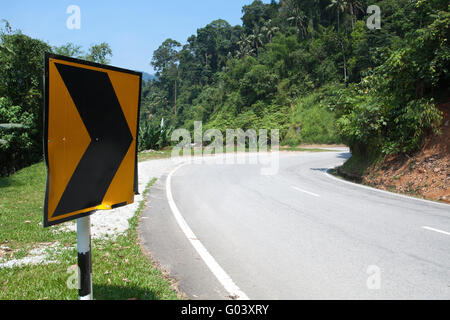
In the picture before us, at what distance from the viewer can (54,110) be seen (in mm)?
2229

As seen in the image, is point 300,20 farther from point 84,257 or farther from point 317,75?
point 84,257

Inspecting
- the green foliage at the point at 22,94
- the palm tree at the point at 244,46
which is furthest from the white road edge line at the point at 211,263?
the palm tree at the point at 244,46

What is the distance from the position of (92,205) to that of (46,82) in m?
0.92

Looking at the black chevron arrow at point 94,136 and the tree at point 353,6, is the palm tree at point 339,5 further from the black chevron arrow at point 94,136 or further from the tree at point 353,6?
the black chevron arrow at point 94,136

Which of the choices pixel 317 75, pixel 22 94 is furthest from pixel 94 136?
pixel 317 75

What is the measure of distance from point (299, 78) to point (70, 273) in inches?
2263

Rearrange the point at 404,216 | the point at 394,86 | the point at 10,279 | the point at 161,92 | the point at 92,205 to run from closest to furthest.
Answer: the point at 92,205, the point at 10,279, the point at 404,216, the point at 394,86, the point at 161,92

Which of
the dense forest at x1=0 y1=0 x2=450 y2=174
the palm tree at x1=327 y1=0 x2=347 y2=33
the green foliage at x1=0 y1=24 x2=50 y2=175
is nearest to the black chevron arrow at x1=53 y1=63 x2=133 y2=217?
the dense forest at x1=0 y1=0 x2=450 y2=174

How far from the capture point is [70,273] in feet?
14.2

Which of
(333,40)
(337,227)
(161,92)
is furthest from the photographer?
(161,92)

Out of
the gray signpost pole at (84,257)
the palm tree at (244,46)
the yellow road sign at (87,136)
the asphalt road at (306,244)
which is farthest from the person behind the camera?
the palm tree at (244,46)

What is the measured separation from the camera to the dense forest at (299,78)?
12688 millimetres

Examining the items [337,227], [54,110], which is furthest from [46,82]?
[337,227]

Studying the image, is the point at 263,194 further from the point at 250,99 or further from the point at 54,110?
the point at 250,99
